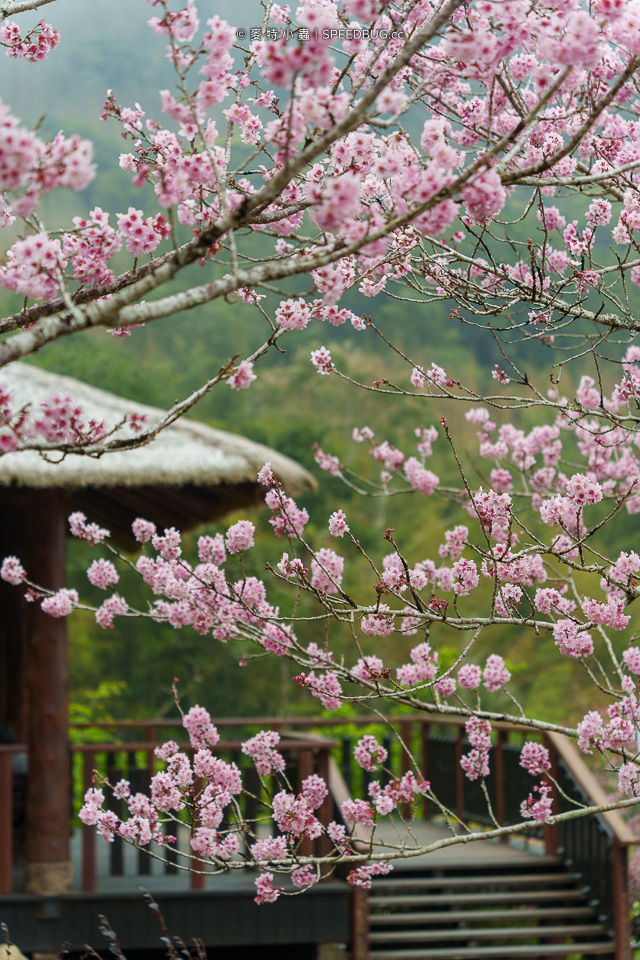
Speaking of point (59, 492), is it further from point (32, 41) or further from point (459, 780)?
point (459, 780)

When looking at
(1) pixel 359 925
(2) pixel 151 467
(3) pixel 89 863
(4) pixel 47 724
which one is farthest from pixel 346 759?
(2) pixel 151 467

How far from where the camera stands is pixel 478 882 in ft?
24.6

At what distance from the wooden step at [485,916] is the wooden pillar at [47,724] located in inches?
87.3

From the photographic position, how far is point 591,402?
5.03m

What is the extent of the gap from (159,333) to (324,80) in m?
27.7

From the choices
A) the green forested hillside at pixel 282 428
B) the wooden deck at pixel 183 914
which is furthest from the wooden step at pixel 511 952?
the green forested hillside at pixel 282 428

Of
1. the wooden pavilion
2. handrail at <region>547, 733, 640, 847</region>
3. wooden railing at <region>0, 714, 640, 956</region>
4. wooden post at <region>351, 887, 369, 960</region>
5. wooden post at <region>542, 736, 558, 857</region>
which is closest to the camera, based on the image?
the wooden pavilion

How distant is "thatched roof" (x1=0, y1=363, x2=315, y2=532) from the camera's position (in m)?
6.23

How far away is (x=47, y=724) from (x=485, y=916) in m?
3.25

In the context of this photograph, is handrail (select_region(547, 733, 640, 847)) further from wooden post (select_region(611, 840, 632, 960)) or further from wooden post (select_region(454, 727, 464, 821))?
wooden post (select_region(454, 727, 464, 821))

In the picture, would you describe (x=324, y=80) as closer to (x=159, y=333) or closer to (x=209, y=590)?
(x=209, y=590)

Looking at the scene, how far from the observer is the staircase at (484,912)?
696cm

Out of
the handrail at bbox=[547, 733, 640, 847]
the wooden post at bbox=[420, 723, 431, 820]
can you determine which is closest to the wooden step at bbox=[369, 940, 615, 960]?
the handrail at bbox=[547, 733, 640, 847]

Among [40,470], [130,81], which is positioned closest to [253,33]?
[40,470]
